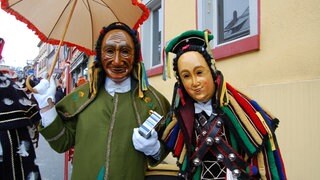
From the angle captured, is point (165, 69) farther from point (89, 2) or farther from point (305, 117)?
point (305, 117)

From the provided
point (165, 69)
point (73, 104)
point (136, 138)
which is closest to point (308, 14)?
point (165, 69)

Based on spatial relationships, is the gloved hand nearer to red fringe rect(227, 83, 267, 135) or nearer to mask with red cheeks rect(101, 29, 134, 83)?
mask with red cheeks rect(101, 29, 134, 83)

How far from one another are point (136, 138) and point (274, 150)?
0.79 m

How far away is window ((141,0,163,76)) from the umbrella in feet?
13.3

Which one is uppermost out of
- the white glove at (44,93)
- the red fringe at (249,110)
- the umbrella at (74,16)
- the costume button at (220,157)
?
the umbrella at (74,16)

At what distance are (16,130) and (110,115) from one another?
2.16ft

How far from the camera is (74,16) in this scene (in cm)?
299

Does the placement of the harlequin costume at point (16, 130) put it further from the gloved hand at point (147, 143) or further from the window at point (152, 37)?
the window at point (152, 37)

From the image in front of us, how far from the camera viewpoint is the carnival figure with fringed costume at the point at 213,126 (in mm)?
2053

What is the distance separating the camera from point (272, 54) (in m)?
3.35

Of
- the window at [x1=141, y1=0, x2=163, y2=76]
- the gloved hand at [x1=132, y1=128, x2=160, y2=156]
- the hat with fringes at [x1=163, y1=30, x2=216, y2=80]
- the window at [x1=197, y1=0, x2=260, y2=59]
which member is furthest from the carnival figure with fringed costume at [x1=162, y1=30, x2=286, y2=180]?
the window at [x1=141, y1=0, x2=163, y2=76]

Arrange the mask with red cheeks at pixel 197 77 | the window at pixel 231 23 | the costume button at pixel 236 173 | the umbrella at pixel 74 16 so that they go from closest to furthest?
the costume button at pixel 236 173 < the mask with red cheeks at pixel 197 77 < the umbrella at pixel 74 16 < the window at pixel 231 23

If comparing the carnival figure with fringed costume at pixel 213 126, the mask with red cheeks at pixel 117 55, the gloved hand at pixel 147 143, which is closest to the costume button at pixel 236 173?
the carnival figure with fringed costume at pixel 213 126

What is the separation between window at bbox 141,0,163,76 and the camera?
7162mm
